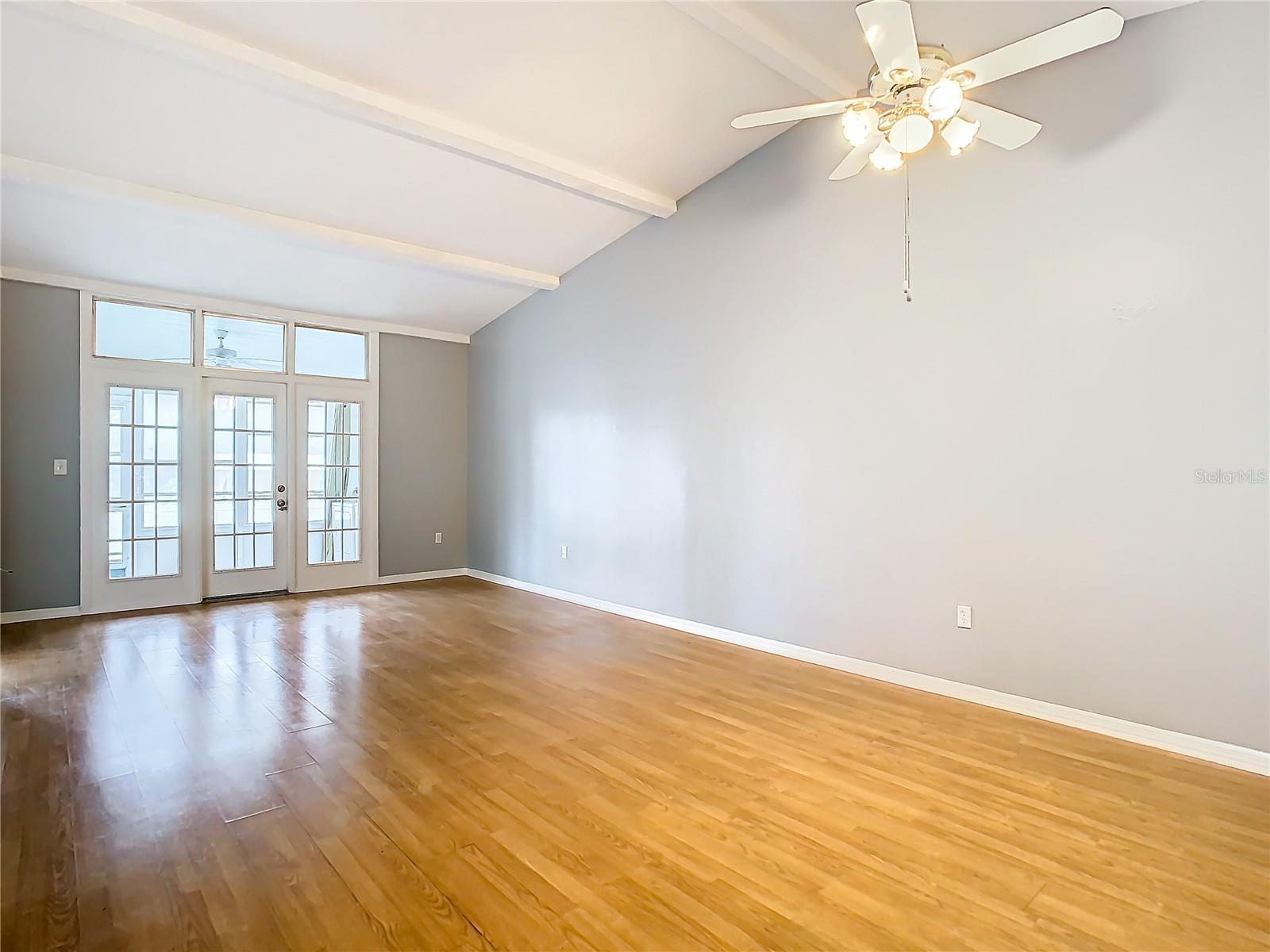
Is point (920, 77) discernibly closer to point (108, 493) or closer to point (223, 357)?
point (223, 357)

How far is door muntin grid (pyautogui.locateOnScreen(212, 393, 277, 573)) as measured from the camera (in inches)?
250

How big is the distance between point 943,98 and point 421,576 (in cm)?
691

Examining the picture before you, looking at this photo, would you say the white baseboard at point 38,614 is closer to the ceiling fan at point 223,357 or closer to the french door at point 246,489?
the french door at point 246,489

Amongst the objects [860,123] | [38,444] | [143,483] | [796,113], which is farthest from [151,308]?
[860,123]

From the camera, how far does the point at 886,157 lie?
3.00m

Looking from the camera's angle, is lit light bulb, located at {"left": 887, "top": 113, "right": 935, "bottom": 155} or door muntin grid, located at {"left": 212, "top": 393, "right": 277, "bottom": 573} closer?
lit light bulb, located at {"left": 887, "top": 113, "right": 935, "bottom": 155}

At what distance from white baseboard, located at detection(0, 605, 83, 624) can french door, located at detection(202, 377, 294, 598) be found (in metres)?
0.97

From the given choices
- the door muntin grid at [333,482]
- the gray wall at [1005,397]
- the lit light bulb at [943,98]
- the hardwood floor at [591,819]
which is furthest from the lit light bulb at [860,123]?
the door muntin grid at [333,482]

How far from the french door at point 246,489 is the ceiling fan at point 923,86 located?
5.68 metres

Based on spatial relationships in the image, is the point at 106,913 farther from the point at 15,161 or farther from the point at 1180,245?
the point at 1180,245

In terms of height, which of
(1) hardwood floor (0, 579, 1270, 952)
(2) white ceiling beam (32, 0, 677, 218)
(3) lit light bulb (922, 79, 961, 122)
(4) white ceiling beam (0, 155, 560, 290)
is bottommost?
(1) hardwood floor (0, 579, 1270, 952)

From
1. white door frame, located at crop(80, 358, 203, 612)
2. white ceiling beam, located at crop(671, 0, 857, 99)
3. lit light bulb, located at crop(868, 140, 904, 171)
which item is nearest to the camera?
lit light bulb, located at crop(868, 140, 904, 171)

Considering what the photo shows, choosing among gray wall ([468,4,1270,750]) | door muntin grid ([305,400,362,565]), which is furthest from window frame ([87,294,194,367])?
gray wall ([468,4,1270,750])
